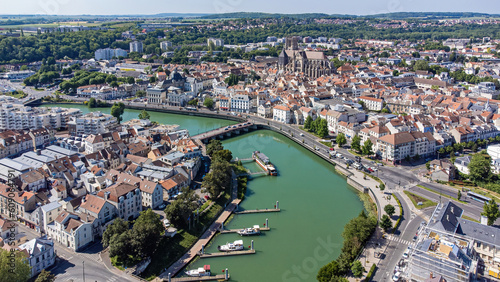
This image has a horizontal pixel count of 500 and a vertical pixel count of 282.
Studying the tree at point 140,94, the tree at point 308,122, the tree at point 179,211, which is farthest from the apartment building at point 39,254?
the tree at point 140,94

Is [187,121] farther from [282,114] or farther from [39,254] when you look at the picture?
[39,254]

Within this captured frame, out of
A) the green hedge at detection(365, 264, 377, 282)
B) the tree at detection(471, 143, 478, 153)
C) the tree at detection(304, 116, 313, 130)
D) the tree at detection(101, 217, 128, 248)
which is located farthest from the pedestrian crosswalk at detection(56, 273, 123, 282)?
the tree at detection(471, 143, 478, 153)

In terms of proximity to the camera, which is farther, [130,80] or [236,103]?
[130,80]

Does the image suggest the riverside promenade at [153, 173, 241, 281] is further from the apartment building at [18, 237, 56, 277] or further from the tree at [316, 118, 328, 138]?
the tree at [316, 118, 328, 138]

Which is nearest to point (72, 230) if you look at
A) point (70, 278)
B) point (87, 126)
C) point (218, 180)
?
point (70, 278)

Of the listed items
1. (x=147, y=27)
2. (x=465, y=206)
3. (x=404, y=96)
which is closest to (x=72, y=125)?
(x=465, y=206)
